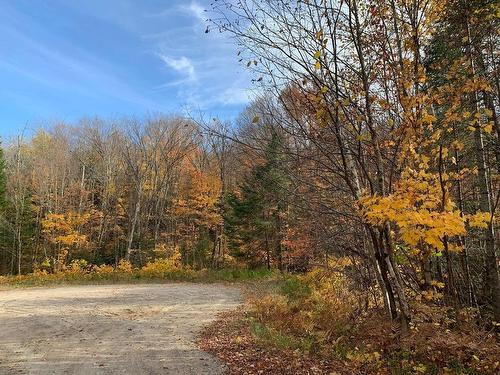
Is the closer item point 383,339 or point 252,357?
point 383,339

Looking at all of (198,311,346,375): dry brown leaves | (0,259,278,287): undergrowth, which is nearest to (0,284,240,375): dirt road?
(198,311,346,375): dry brown leaves

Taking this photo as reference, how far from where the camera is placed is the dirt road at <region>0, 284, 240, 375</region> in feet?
19.0

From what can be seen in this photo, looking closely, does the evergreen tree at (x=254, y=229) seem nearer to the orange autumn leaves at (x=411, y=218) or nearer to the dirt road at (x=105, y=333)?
the dirt road at (x=105, y=333)

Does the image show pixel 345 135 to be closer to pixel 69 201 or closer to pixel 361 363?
pixel 361 363

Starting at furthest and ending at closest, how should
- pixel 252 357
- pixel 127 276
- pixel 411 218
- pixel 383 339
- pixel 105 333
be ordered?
pixel 127 276
pixel 105 333
pixel 252 357
pixel 383 339
pixel 411 218

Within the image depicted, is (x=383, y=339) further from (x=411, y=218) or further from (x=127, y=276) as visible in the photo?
(x=127, y=276)

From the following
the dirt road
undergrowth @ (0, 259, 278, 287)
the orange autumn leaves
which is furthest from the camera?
undergrowth @ (0, 259, 278, 287)

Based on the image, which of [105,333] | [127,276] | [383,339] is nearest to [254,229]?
[127,276]

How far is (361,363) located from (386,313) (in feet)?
5.88

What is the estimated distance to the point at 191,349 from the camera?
6.73m

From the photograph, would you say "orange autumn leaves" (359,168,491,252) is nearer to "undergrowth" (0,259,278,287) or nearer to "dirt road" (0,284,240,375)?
"dirt road" (0,284,240,375)

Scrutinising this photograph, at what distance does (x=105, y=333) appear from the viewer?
7926 mm

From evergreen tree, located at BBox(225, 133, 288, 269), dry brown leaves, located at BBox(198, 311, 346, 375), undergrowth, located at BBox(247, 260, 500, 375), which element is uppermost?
evergreen tree, located at BBox(225, 133, 288, 269)

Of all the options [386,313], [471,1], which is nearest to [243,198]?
[386,313]
